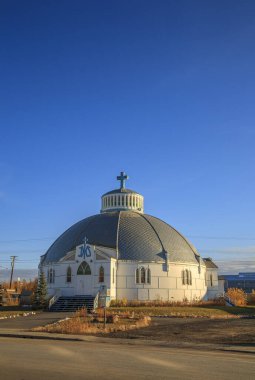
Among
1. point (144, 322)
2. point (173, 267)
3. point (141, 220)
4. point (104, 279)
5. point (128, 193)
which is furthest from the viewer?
point (128, 193)

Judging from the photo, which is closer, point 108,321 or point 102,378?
point 102,378

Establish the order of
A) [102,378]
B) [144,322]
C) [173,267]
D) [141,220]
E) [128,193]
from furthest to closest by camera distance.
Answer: [128,193], [141,220], [173,267], [144,322], [102,378]

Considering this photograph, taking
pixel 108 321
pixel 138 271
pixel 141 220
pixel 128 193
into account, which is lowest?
pixel 108 321

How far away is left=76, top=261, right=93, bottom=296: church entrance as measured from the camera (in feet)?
172

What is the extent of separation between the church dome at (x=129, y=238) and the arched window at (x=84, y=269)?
10.3ft

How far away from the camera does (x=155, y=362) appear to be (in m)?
14.6

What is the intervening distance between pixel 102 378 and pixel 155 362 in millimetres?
A: 3471

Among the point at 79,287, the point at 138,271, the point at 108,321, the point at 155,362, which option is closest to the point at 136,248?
the point at 138,271

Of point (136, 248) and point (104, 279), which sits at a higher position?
point (136, 248)

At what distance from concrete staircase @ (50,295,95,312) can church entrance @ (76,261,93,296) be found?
1400 mm

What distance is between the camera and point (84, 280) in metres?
52.9

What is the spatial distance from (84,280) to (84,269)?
1.32 m

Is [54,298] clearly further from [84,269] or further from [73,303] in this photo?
[84,269]

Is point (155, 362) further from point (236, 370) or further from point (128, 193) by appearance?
point (128, 193)
